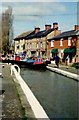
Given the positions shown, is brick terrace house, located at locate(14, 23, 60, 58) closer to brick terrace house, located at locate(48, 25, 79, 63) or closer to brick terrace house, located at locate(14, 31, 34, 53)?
brick terrace house, located at locate(14, 31, 34, 53)

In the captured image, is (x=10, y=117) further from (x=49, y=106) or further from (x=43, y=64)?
(x=43, y=64)

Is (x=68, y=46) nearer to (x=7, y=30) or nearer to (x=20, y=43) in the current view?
(x=7, y=30)

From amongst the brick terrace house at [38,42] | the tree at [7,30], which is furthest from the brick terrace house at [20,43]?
the tree at [7,30]

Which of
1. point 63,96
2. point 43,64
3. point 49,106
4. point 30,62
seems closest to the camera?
point 49,106

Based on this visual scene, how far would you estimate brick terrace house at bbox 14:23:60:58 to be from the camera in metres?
67.0

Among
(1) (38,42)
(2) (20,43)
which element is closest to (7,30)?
(1) (38,42)

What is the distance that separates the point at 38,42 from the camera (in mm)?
72562

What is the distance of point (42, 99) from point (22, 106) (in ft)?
10.7

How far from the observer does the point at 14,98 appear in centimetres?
1215

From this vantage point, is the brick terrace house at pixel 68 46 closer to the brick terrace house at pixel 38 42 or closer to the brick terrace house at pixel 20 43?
the brick terrace house at pixel 38 42

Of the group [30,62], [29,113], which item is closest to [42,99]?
[29,113]

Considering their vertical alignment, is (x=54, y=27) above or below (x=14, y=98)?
above

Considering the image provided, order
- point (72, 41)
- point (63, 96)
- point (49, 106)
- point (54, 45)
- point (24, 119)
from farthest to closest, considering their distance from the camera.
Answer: point (54, 45)
point (72, 41)
point (63, 96)
point (49, 106)
point (24, 119)

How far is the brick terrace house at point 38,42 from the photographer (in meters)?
67.0
